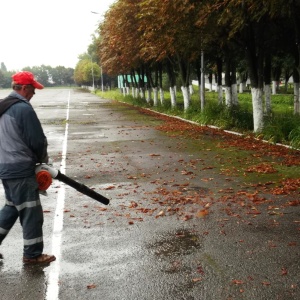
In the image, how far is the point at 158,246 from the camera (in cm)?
575

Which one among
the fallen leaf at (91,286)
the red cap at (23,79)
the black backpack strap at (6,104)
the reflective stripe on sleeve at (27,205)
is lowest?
the fallen leaf at (91,286)

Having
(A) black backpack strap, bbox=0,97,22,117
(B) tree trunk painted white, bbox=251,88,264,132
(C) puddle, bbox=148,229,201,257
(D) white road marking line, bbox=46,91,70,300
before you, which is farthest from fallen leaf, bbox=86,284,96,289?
(B) tree trunk painted white, bbox=251,88,264,132

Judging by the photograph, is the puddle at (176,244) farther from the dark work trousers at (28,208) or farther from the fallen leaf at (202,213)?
the dark work trousers at (28,208)

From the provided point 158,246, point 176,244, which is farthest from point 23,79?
point 176,244

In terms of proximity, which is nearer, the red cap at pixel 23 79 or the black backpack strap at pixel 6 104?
the black backpack strap at pixel 6 104

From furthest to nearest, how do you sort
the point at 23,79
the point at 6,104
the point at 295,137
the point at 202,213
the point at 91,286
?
the point at 295,137 < the point at 202,213 < the point at 23,79 < the point at 6,104 < the point at 91,286

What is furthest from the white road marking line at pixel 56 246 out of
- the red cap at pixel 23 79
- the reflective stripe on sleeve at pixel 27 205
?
the red cap at pixel 23 79

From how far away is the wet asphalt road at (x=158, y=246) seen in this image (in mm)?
4539

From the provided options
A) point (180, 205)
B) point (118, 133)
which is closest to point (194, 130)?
point (118, 133)

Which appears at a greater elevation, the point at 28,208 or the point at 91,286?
the point at 28,208

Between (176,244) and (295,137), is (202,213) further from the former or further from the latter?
(295,137)

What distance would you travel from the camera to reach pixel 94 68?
111 m

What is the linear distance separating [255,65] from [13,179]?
45.5 ft

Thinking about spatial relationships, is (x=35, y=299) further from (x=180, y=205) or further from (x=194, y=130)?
(x=194, y=130)
